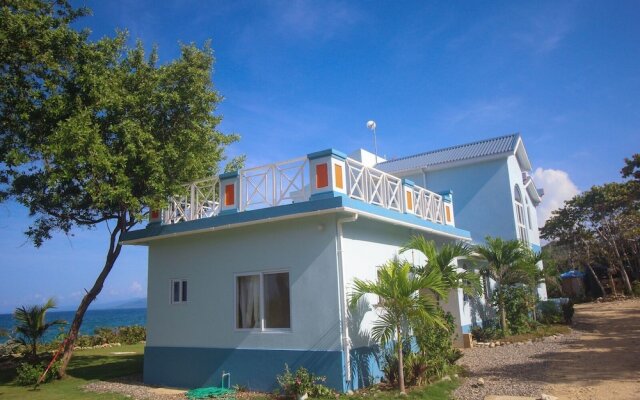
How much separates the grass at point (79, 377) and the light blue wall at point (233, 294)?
1.80m

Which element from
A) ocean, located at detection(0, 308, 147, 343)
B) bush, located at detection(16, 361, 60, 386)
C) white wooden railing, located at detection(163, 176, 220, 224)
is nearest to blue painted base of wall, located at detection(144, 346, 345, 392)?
bush, located at detection(16, 361, 60, 386)

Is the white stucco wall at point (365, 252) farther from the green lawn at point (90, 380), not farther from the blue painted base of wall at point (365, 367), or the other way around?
the green lawn at point (90, 380)

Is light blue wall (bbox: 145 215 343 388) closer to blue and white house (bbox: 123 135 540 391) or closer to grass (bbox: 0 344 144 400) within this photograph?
blue and white house (bbox: 123 135 540 391)

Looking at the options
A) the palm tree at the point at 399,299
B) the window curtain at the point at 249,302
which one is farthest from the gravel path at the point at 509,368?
the window curtain at the point at 249,302

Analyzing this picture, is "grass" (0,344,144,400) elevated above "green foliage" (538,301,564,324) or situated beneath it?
situated beneath

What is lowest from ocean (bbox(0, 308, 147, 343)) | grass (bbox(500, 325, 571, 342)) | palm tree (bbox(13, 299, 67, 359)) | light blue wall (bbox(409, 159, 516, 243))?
ocean (bbox(0, 308, 147, 343))

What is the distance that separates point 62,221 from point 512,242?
15.1 meters

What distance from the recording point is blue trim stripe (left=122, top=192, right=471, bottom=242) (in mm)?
8875

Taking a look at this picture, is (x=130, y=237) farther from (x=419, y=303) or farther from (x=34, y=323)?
(x=419, y=303)

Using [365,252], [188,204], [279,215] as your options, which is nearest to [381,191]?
[365,252]

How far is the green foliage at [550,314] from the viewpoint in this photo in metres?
18.6

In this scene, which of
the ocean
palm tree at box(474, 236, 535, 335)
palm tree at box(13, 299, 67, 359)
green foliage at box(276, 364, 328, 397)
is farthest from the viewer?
the ocean

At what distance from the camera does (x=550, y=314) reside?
740 inches

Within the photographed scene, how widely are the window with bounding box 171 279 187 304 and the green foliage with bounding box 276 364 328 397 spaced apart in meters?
3.86
